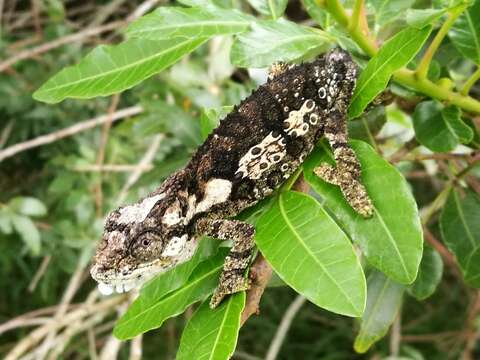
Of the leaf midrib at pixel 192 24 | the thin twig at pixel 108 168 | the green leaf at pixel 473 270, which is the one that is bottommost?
the thin twig at pixel 108 168

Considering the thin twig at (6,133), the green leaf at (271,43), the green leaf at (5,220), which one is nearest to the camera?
the green leaf at (271,43)

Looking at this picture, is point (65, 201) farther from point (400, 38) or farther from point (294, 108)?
point (400, 38)

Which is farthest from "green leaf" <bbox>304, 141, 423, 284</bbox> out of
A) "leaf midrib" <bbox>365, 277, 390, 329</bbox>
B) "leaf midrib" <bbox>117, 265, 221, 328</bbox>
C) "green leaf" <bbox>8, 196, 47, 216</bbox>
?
"green leaf" <bbox>8, 196, 47, 216</bbox>

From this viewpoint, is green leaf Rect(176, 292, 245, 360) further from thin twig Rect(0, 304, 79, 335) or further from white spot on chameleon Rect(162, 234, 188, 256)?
thin twig Rect(0, 304, 79, 335)

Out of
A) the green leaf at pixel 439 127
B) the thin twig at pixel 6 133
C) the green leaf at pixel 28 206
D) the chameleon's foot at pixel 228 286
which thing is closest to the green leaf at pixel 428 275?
the green leaf at pixel 439 127

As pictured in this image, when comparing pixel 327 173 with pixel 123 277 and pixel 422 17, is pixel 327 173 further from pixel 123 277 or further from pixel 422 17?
pixel 123 277

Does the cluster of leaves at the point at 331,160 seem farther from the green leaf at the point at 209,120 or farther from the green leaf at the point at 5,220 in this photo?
the green leaf at the point at 5,220
